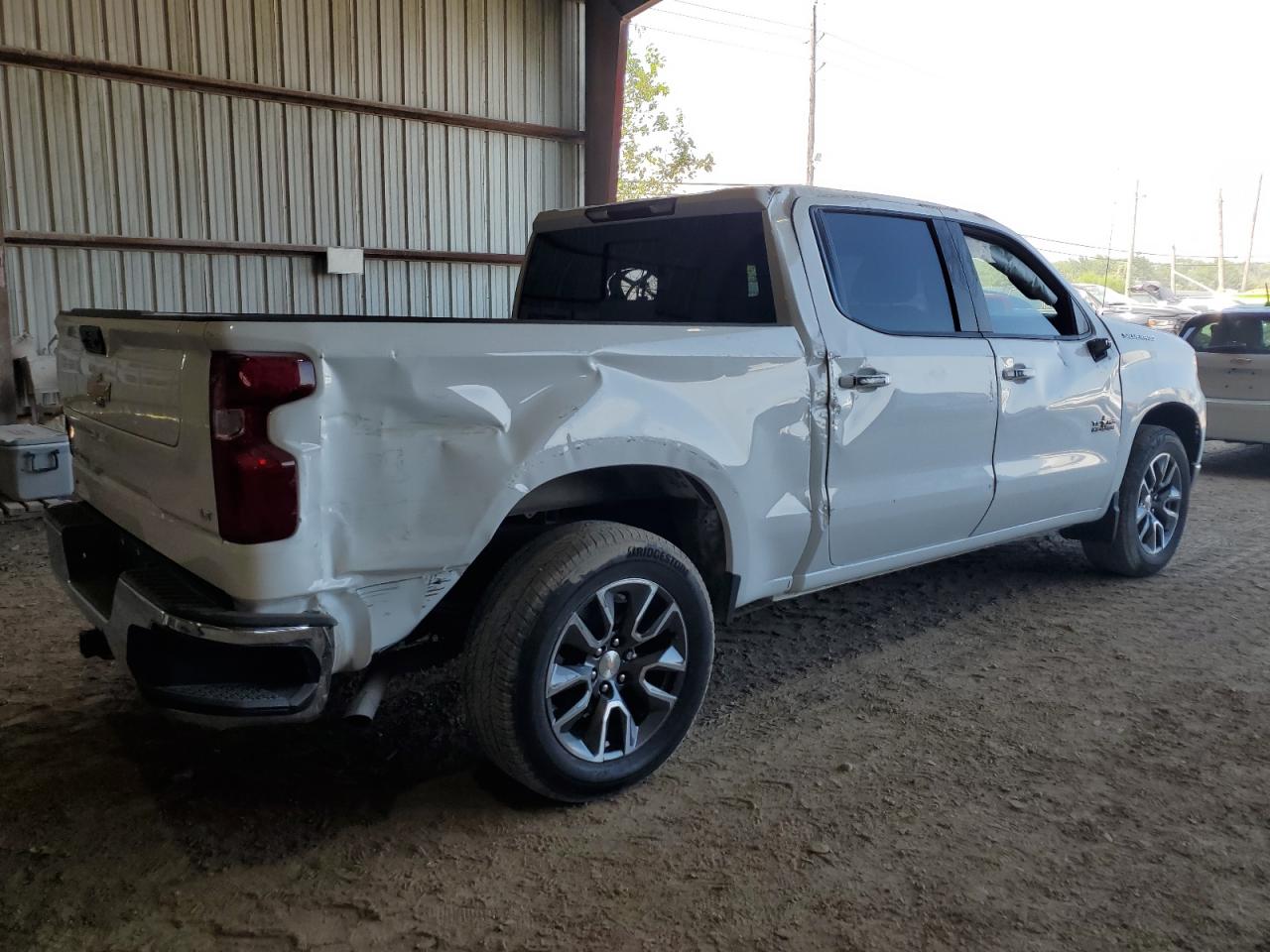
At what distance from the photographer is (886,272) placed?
396cm

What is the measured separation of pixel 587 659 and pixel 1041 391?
8.50 ft

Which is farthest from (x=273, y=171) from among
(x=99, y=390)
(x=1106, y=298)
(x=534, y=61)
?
(x=1106, y=298)

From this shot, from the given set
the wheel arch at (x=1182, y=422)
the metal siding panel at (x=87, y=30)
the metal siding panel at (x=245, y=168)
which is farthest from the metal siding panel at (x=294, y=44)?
the wheel arch at (x=1182, y=422)

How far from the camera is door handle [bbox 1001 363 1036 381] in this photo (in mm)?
4289

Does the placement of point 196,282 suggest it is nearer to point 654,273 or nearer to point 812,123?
point 654,273

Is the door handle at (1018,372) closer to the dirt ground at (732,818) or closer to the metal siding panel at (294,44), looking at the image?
the dirt ground at (732,818)

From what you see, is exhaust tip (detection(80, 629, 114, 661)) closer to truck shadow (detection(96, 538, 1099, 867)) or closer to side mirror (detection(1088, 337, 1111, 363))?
truck shadow (detection(96, 538, 1099, 867))

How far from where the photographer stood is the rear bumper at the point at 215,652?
243cm

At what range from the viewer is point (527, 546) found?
9.77 feet

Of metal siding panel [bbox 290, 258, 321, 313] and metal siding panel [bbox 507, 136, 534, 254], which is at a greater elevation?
metal siding panel [bbox 507, 136, 534, 254]

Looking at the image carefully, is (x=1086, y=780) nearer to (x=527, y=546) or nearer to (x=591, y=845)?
(x=591, y=845)

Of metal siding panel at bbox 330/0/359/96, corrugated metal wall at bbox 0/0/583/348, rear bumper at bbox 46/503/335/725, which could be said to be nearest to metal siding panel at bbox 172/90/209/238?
corrugated metal wall at bbox 0/0/583/348

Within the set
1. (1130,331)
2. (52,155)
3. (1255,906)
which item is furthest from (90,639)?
(52,155)

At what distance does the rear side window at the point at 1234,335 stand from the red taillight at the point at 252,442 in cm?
953
